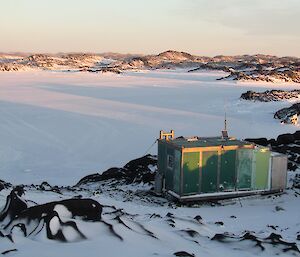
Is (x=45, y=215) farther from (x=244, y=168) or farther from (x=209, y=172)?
(x=244, y=168)

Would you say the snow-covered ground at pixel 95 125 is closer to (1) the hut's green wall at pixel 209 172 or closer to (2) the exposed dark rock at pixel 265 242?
(1) the hut's green wall at pixel 209 172

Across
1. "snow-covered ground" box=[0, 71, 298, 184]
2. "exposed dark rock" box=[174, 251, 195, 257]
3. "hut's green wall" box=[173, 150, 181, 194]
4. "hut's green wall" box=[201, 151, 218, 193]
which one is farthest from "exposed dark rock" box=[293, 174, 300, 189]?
"exposed dark rock" box=[174, 251, 195, 257]

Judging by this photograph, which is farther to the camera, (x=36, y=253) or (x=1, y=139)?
(x=1, y=139)

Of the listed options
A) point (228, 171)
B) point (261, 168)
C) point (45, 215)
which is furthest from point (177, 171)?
point (45, 215)

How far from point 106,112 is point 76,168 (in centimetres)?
1262

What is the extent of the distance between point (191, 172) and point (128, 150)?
7890 millimetres

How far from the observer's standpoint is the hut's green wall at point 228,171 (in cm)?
1304

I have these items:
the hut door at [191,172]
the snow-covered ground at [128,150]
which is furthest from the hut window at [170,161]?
the snow-covered ground at [128,150]

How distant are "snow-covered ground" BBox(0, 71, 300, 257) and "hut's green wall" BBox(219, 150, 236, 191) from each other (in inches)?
18.6

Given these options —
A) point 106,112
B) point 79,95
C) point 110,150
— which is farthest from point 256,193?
point 79,95

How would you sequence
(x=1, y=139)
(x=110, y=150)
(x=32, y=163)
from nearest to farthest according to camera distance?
1. (x=32, y=163)
2. (x=110, y=150)
3. (x=1, y=139)

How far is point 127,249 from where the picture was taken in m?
6.65

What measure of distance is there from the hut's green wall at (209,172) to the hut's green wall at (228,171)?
19cm

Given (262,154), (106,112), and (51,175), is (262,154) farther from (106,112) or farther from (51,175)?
(106,112)
